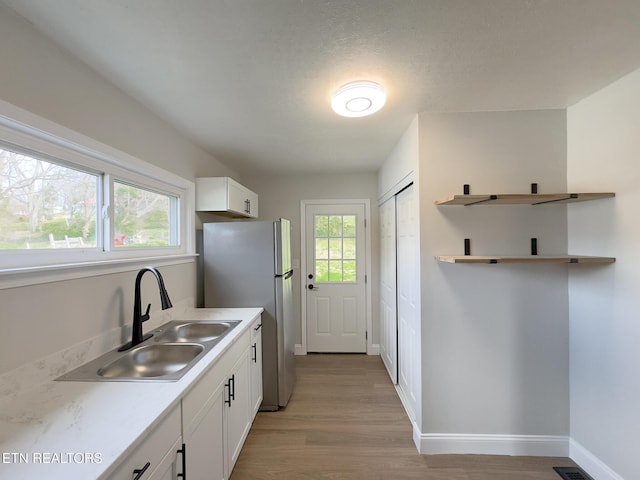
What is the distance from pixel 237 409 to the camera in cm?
175

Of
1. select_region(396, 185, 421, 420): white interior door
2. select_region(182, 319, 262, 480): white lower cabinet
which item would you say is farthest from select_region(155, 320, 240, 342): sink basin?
select_region(396, 185, 421, 420): white interior door

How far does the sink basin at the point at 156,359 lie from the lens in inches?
57.7

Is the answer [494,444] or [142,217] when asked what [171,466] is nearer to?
[142,217]

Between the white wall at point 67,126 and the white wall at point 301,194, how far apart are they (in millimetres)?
1781

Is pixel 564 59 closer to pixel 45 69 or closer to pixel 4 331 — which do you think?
pixel 45 69

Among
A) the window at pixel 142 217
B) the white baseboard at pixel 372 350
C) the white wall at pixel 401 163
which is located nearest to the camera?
the window at pixel 142 217

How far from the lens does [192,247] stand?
2.42 m

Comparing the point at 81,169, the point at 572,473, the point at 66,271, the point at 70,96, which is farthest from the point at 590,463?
the point at 70,96

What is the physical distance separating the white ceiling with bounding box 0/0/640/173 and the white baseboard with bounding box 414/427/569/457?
218 centimetres

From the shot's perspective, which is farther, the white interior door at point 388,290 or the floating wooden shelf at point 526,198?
Answer: the white interior door at point 388,290

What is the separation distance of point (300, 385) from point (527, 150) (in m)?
2.75

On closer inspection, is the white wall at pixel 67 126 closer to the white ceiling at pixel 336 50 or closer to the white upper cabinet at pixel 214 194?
the white ceiling at pixel 336 50

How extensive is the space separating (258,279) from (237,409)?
0.97 metres

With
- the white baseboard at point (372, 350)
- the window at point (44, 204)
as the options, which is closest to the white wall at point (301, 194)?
the white baseboard at point (372, 350)
